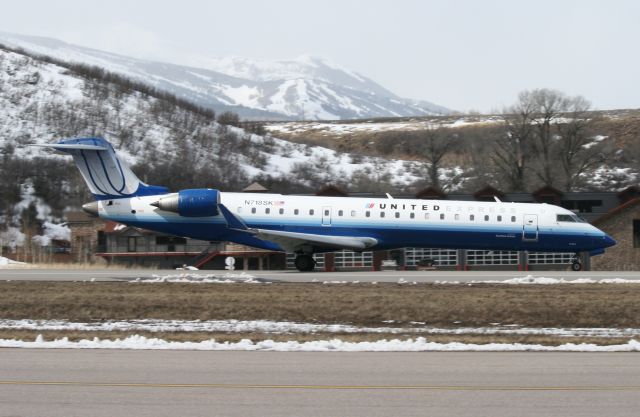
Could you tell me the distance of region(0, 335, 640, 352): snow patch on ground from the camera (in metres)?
16.9

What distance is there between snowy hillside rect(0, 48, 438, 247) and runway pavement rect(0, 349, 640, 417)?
7018cm

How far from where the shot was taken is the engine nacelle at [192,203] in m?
35.6

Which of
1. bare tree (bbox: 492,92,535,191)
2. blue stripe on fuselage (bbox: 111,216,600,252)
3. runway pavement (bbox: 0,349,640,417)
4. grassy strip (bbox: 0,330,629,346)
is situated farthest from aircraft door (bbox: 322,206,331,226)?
bare tree (bbox: 492,92,535,191)

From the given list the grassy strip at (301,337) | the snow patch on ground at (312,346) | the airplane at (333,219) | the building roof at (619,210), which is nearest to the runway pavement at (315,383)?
the snow patch on ground at (312,346)

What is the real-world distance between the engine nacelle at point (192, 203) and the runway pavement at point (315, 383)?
765 inches

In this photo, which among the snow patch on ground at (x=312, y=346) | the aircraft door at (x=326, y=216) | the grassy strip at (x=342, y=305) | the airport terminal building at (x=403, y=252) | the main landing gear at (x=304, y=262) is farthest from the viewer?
the airport terminal building at (x=403, y=252)

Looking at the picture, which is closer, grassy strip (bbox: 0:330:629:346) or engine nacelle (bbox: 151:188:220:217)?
grassy strip (bbox: 0:330:629:346)

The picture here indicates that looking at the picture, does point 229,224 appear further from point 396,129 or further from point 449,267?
point 396,129

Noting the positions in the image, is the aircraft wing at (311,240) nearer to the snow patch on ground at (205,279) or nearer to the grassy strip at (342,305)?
the snow patch on ground at (205,279)

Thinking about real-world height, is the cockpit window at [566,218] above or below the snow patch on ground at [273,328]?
above

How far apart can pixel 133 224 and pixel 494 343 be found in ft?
70.6

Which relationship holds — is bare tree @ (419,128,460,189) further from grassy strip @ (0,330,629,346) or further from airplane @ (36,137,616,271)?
grassy strip @ (0,330,629,346)

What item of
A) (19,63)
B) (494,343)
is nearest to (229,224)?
(494,343)

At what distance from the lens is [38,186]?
8650 cm
